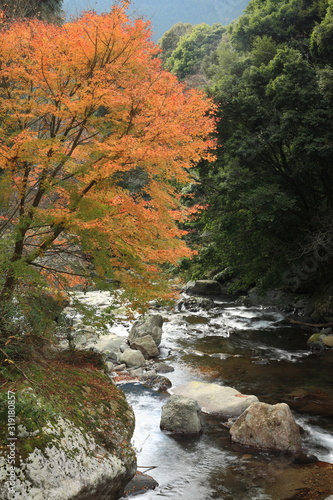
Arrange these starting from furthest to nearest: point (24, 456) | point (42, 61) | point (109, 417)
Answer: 1. point (42, 61)
2. point (109, 417)
3. point (24, 456)

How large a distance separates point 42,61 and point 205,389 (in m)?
7.05

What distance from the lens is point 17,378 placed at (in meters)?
4.75

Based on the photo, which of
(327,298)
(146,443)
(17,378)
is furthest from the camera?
(327,298)

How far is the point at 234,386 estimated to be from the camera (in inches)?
387

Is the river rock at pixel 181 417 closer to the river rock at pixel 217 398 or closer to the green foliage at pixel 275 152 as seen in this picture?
the river rock at pixel 217 398

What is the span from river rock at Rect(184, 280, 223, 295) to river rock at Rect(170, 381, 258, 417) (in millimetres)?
14783

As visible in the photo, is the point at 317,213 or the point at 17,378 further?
the point at 317,213

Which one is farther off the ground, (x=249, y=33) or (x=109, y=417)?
(x=249, y=33)

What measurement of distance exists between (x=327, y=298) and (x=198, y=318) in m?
5.30

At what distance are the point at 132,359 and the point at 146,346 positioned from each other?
1.11 m

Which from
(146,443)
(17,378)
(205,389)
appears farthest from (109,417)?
(205,389)

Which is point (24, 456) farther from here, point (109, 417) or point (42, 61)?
point (42, 61)

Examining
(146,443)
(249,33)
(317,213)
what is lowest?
(146,443)

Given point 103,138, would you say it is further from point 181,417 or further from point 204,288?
point 204,288
